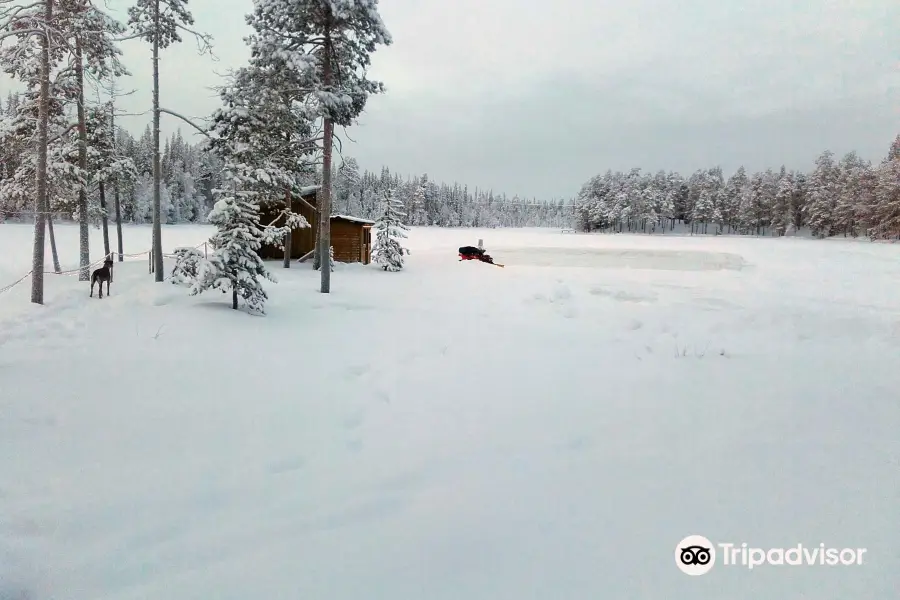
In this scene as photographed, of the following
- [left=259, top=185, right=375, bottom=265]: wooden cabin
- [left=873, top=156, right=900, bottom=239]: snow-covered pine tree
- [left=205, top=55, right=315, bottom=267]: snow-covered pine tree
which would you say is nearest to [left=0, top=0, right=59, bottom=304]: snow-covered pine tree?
[left=205, top=55, right=315, bottom=267]: snow-covered pine tree

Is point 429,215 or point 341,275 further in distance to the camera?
point 429,215

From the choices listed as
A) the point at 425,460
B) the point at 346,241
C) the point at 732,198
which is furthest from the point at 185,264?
the point at 732,198

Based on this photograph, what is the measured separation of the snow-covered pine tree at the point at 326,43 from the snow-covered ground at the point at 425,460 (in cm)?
830

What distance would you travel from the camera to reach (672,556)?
10.8 feet

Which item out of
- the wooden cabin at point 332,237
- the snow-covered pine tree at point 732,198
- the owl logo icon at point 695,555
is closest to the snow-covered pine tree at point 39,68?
the owl logo icon at point 695,555

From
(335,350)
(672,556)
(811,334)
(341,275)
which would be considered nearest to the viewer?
(672,556)

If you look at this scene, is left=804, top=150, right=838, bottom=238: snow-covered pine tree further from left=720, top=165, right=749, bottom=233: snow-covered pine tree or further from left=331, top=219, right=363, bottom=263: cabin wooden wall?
left=331, top=219, right=363, bottom=263: cabin wooden wall

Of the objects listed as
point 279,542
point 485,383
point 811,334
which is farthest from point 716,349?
point 279,542

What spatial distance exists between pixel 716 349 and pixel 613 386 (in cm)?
375

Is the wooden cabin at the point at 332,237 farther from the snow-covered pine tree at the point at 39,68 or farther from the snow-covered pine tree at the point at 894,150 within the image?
the snow-covered pine tree at the point at 894,150

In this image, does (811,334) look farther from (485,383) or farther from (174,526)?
(174,526)

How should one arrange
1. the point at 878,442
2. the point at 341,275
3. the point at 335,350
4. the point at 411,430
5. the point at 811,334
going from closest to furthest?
1. the point at 878,442
2. the point at 411,430
3. the point at 335,350
4. the point at 811,334
5. the point at 341,275

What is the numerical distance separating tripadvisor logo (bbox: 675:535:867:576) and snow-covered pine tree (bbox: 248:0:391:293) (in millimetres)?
14546

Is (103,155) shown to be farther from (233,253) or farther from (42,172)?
(233,253)
